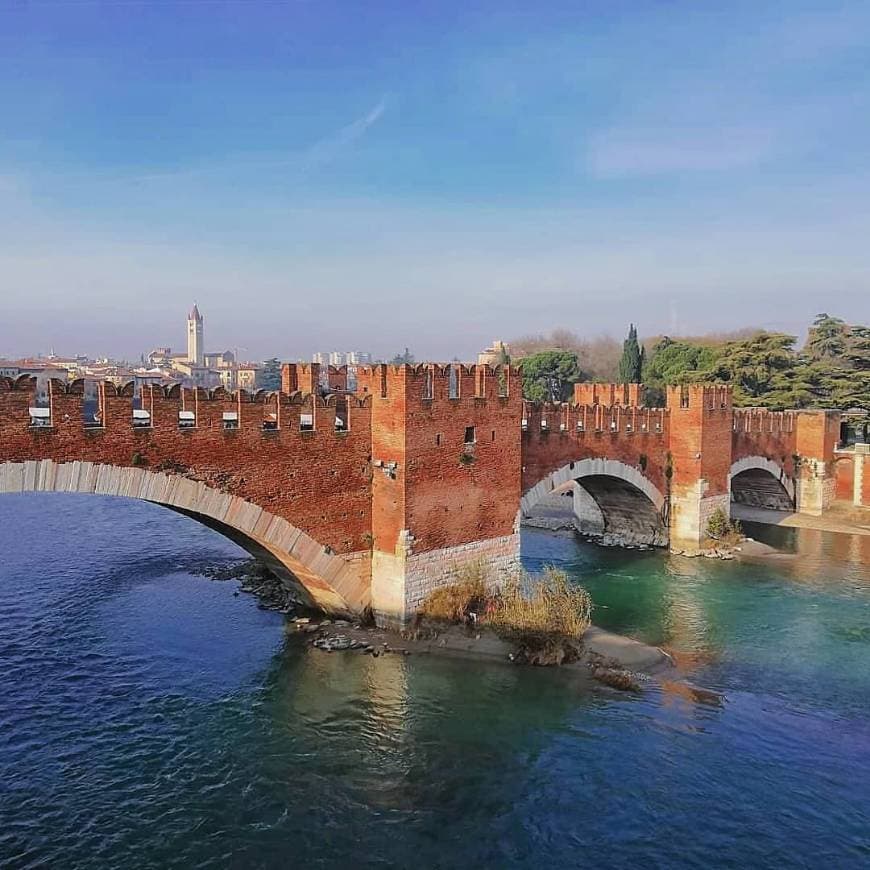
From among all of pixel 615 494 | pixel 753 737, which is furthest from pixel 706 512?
pixel 753 737

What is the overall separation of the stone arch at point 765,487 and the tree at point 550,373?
24.2m

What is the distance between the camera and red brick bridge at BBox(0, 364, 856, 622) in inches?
530

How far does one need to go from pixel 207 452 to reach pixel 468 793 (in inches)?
307

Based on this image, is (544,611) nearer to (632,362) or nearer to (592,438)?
(592,438)

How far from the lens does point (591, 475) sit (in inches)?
1025

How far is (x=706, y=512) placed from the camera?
2867 centimetres

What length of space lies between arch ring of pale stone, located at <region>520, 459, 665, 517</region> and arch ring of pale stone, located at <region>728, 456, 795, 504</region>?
408 cm

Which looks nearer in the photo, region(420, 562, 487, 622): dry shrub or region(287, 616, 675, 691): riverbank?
region(287, 616, 675, 691): riverbank

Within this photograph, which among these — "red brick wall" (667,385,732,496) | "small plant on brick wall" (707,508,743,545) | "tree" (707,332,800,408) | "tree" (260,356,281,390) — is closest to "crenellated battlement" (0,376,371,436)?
"red brick wall" (667,385,732,496)

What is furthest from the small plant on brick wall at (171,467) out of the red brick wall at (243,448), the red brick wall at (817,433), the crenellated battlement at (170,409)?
the red brick wall at (817,433)

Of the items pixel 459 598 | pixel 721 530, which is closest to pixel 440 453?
pixel 459 598

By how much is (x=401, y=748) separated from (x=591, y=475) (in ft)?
48.4

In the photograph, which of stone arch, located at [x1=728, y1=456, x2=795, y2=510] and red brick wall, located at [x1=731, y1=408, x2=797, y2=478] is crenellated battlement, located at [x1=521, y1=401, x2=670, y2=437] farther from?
stone arch, located at [x1=728, y1=456, x2=795, y2=510]

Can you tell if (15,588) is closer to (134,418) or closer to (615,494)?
(134,418)
